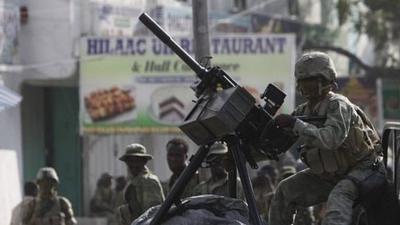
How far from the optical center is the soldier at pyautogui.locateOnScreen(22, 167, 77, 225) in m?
11.4

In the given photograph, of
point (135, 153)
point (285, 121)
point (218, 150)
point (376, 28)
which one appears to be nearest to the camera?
point (285, 121)

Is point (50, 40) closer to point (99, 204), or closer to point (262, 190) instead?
point (99, 204)

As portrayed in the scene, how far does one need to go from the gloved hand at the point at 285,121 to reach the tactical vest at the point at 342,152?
11.4 inches

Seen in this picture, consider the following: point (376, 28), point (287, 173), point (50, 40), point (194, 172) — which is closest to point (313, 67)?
point (194, 172)

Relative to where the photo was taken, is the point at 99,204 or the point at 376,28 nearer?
the point at 99,204

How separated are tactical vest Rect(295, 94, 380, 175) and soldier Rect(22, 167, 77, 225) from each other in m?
5.52

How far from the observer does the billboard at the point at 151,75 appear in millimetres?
18938

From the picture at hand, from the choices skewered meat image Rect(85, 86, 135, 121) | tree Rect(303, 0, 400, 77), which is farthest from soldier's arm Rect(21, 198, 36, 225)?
tree Rect(303, 0, 400, 77)

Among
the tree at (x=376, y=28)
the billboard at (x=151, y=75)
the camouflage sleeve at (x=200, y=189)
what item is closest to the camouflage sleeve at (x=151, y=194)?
the camouflage sleeve at (x=200, y=189)

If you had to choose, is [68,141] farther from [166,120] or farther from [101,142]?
[166,120]

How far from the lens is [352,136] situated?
20.2ft

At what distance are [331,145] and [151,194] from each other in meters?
3.45

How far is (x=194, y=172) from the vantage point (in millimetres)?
6121

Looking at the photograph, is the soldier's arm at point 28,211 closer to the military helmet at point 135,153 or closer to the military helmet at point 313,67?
the military helmet at point 135,153
